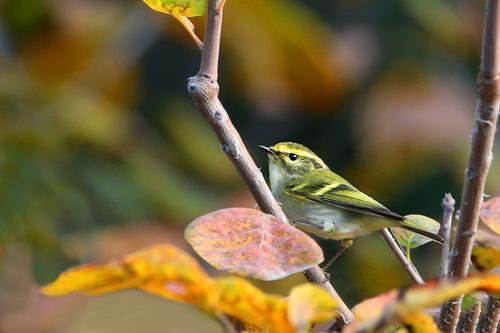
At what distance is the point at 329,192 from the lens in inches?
80.6

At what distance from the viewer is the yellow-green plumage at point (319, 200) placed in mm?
1802

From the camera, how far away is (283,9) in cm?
387

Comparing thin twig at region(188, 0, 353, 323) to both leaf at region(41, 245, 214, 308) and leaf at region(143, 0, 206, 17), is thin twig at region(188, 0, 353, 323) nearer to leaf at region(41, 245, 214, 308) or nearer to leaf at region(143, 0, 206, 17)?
leaf at region(143, 0, 206, 17)

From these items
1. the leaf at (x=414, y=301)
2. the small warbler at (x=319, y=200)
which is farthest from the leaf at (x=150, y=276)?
the small warbler at (x=319, y=200)

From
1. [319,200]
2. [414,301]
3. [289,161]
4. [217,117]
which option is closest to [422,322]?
[414,301]

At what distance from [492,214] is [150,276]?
47 cm

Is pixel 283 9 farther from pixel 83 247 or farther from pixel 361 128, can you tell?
pixel 83 247

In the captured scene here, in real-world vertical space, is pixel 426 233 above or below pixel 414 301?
below

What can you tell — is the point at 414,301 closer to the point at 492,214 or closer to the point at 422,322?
the point at 422,322

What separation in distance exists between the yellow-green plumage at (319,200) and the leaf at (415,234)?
29cm

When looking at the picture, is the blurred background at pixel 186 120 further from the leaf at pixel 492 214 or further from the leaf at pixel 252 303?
the leaf at pixel 252 303

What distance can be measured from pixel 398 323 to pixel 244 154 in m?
0.24

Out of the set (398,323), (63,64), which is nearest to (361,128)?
(63,64)

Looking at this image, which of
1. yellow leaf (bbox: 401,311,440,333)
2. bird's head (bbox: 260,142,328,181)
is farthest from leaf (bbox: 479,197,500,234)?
bird's head (bbox: 260,142,328,181)
